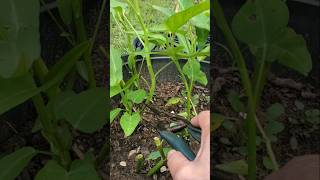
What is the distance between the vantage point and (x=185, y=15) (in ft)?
1.91

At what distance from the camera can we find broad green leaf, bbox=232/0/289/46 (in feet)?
1.42

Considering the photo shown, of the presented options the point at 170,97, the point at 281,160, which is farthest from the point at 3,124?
the point at 170,97

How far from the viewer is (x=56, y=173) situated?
0.52m

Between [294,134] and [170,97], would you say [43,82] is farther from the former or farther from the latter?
[170,97]

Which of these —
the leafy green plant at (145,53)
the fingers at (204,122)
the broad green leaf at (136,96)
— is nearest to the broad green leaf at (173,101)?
the leafy green plant at (145,53)

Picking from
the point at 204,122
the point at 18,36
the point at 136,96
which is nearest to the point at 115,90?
the point at 136,96

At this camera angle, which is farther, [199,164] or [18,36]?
[199,164]

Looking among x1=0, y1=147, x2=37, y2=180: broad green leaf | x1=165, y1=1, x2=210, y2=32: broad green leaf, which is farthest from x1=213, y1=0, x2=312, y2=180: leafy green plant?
x1=0, y1=147, x2=37, y2=180: broad green leaf

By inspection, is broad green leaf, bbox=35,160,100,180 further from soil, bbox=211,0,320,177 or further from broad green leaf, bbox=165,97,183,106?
broad green leaf, bbox=165,97,183,106

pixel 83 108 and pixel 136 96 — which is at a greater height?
pixel 83 108

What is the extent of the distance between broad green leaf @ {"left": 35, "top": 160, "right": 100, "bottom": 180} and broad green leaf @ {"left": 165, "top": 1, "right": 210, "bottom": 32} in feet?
0.59

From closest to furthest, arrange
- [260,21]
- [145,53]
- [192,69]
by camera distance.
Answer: [260,21], [145,53], [192,69]

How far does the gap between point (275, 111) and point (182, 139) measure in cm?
47

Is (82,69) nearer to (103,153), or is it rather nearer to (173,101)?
(103,153)
